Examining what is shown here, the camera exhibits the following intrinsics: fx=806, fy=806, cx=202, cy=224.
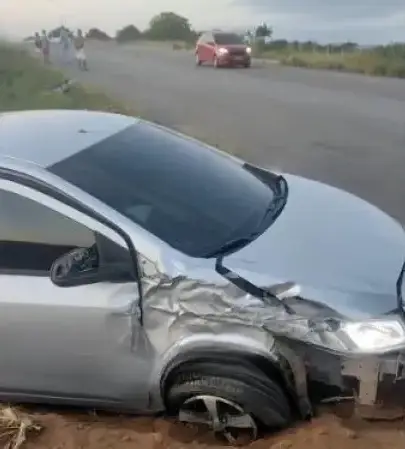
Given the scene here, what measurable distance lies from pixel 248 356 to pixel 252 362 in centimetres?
3

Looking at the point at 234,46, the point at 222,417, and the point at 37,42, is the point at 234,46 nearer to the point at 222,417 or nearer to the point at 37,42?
the point at 37,42

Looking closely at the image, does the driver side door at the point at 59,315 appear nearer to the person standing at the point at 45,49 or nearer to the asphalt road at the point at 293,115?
the asphalt road at the point at 293,115

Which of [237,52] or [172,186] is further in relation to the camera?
[237,52]

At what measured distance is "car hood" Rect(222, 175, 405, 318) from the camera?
11.8ft

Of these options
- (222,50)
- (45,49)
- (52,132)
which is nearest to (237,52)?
(222,50)

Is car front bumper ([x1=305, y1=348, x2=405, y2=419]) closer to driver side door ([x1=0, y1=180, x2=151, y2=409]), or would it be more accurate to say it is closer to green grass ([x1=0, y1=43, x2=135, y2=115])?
driver side door ([x1=0, y1=180, x2=151, y2=409])

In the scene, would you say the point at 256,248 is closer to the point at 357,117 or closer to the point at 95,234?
the point at 95,234

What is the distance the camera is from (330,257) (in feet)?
12.9

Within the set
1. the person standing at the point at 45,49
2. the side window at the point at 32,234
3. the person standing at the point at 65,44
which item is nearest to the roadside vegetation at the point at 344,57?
the person standing at the point at 65,44

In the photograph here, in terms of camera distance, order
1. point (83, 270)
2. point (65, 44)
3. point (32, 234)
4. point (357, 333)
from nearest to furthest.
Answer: point (357, 333) < point (83, 270) < point (32, 234) < point (65, 44)

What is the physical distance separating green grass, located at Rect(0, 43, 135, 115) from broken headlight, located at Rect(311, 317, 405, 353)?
511 inches

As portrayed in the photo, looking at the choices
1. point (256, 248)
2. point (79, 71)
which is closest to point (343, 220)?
point (256, 248)

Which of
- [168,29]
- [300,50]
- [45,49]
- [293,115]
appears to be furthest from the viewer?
[168,29]

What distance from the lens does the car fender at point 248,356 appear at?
3582 millimetres
